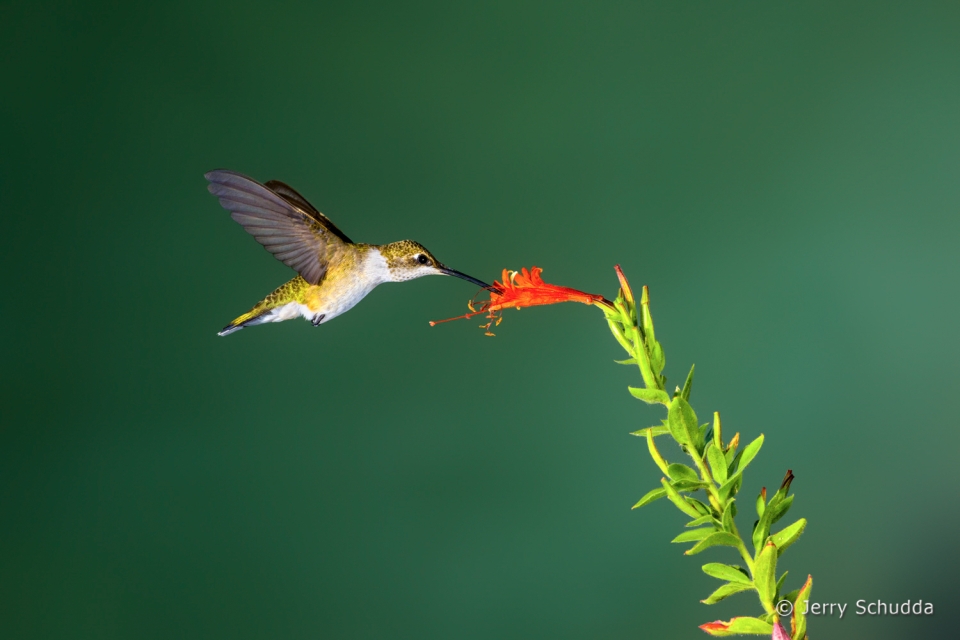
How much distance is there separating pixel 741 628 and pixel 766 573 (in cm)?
4

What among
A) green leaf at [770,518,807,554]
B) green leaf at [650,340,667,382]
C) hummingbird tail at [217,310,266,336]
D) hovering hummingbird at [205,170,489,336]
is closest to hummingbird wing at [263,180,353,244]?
hovering hummingbird at [205,170,489,336]

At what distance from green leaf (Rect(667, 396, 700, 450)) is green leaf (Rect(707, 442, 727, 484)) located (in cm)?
1

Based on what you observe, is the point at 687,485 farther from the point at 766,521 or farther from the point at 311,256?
the point at 311,256

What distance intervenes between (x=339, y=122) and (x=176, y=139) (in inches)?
14.9

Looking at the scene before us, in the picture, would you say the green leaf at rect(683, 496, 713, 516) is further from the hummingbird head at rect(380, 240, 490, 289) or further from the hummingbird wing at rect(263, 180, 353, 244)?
the hummingbird wing at rect(263, 180, 353, 244)

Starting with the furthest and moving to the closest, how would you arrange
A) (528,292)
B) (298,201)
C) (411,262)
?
(298,201), (411,262), (528,292)

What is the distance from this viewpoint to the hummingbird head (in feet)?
2.56

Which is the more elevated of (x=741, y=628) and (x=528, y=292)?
(x=528, y=292)

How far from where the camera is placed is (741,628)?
1.56ft

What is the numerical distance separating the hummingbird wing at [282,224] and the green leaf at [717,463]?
0.46 metres

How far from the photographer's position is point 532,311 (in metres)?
1.94

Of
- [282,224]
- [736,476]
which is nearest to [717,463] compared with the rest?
[736,476]

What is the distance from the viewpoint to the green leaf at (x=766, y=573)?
0.48 meters

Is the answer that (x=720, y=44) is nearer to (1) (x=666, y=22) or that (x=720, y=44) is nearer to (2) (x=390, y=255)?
(1) (x=666, y=22)
